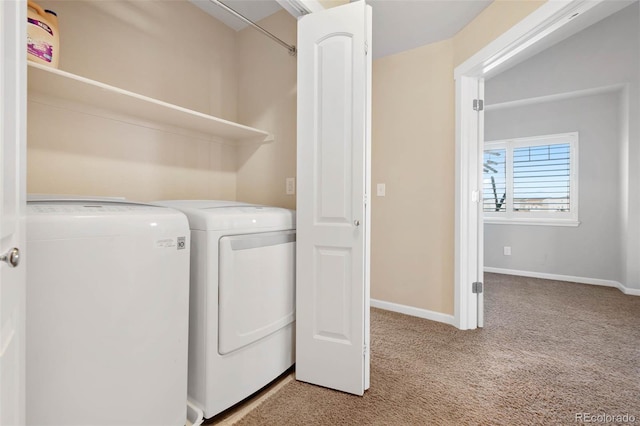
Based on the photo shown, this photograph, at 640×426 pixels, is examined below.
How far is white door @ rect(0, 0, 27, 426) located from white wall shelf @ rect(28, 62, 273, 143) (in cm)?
73

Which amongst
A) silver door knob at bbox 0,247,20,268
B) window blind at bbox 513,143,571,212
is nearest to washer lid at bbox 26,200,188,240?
silver door knob at bbox 0,247,20,268

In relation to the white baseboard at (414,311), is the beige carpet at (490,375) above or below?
below

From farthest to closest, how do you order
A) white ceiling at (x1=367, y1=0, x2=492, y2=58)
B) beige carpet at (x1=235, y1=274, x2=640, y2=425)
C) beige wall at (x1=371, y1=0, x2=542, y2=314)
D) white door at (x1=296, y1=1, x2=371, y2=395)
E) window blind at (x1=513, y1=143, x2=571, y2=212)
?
window blind at (x1=513, y1=143, x2=571, y2=212), beige wall at (x1=371, y1=0, x2=542, y2=314), white ceiling at (x1=367, y1=0, x2=492, y2=58), white door at (x1=296, y1=1, x2=371, y2=395), beige carpet at (x1=235, y1=274, x2=640, y2=425)

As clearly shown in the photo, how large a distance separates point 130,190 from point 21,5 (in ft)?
4.23

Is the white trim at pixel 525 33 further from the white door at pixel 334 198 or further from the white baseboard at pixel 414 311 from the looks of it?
the white baseboard at pixel 414 311

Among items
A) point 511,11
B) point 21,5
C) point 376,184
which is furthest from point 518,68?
point 21,5

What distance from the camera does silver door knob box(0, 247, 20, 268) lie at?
0.57 m

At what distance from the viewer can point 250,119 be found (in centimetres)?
233

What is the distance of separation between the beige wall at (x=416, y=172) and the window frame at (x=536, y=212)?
253 centimetres

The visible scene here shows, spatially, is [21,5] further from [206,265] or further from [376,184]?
[376,184]

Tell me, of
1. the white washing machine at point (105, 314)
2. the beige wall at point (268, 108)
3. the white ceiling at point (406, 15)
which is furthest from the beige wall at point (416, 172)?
the white washing machine at point (105, 314)

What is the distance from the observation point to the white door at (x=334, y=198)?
150cm

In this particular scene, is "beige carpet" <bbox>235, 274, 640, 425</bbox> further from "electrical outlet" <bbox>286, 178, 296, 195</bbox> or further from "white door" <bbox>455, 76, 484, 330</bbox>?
"electrical outlet" <bbox>286, 178, 296, 195</bbox>

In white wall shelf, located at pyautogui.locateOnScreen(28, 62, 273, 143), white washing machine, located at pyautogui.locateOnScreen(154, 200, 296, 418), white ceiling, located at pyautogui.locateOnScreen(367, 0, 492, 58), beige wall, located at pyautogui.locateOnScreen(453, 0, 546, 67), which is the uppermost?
white ceiling, located at pyautogui.locateOnScreen(367, 0, 492, 58)
